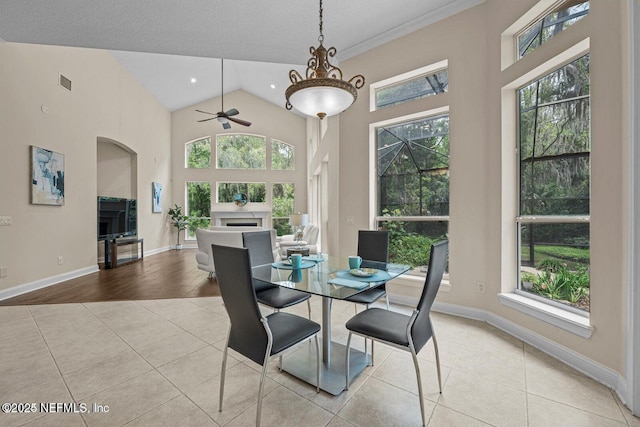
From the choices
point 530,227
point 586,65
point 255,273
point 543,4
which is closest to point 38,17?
point 255,273

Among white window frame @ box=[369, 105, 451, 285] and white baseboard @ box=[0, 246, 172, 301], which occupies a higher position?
white window frame @ box=[369, 105, 451, 285]

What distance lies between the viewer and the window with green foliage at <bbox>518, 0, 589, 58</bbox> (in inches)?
83.4

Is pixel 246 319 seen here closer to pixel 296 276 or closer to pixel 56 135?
pixel 296 276

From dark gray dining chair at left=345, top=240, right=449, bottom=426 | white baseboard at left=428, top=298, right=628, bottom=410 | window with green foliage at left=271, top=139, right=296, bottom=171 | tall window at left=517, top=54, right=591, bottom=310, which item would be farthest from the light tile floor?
window with green foliage at left=271, top=139, right=296, bottom=171

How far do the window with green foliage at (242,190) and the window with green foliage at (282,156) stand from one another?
35.2 inches

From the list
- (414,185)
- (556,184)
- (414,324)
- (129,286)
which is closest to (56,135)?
(129,286)

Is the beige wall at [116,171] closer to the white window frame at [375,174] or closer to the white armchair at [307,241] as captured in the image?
the white armchair at [307,241]

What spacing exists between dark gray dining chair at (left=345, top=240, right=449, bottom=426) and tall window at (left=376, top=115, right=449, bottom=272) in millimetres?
1695

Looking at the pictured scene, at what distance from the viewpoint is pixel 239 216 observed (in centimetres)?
952

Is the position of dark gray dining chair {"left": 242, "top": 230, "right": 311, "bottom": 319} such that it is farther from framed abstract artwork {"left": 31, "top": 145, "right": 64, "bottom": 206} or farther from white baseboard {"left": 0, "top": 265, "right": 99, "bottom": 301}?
framed abstract artwork {"left": 31, "top": 145, "right": 64, "bottom": 206}

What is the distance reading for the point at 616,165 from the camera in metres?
1.77

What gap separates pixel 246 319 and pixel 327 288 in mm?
509

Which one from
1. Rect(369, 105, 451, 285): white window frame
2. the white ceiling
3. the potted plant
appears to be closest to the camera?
the white ceiling

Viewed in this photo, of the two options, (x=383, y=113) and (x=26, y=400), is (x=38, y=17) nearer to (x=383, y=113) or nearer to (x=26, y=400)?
(x=26, y=400)
